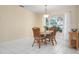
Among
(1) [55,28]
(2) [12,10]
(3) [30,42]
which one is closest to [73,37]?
(1) [55,28]

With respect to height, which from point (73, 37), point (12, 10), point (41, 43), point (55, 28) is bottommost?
point (41, 43)

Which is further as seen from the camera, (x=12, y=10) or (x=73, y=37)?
(x=12, y=10)

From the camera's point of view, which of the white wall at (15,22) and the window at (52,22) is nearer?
the window at (52,22)

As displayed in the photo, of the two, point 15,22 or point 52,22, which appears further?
point 15,22

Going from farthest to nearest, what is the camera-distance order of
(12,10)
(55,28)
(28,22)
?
(12,10)
(28,22)
(55,28)

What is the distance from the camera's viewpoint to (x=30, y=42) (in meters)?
4.95

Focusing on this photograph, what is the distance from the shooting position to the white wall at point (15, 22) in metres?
5.24

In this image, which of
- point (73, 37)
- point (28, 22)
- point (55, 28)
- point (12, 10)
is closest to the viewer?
point (73, 37)

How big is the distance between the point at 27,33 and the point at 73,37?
6.81 feet

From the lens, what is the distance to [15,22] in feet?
18.6

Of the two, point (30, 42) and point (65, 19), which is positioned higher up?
point (65, 19)

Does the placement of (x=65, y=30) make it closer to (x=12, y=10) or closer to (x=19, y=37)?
(x=19, y=37)

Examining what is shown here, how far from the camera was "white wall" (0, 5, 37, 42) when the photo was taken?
524cm

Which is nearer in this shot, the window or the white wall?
the window
